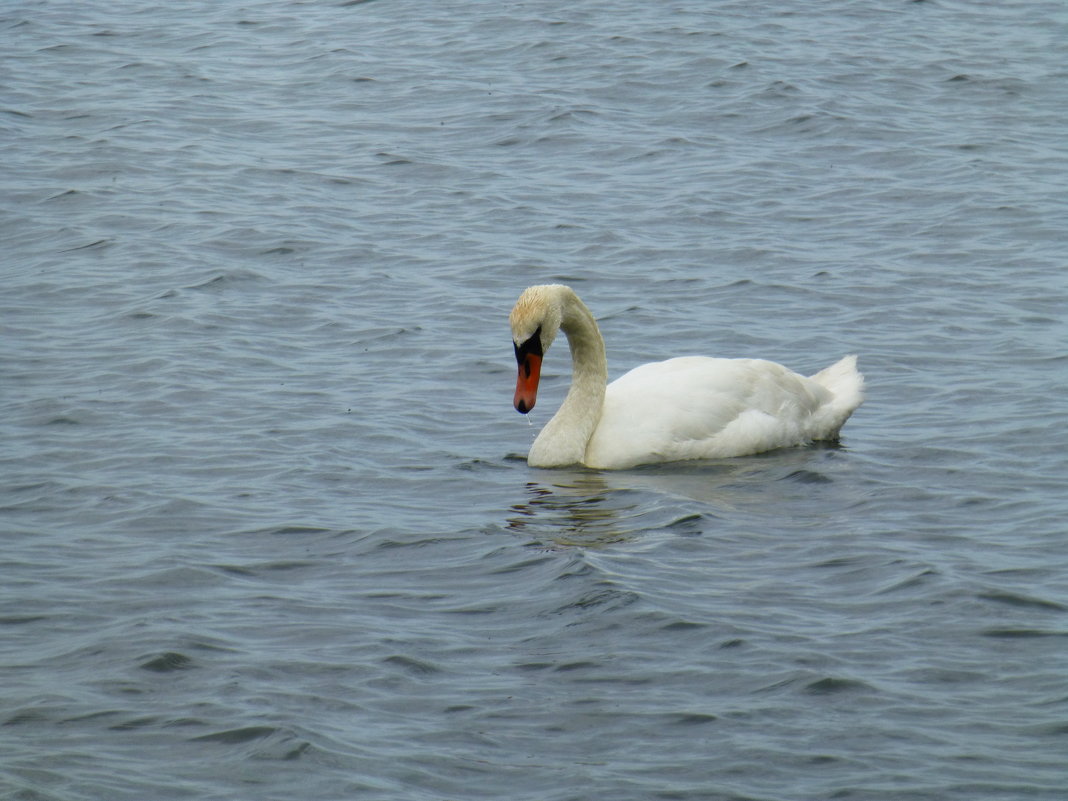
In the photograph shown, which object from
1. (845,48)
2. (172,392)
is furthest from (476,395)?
(845,48)

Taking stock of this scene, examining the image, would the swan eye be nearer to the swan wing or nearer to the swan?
the swan

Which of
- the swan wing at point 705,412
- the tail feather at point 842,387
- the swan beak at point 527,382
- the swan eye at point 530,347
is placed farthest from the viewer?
the tail feather at point 842,387

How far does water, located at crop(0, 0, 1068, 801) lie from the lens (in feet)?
21.2

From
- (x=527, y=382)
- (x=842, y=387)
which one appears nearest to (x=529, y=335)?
(x=527, y=382)

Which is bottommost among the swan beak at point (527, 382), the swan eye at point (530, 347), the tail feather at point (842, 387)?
the tail feather at point (842, 387)

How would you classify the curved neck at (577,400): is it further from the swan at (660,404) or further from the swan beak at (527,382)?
the swan beak at (527,382)

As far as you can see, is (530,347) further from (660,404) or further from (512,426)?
(512,426)

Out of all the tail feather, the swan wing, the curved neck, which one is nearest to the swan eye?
the curved neck

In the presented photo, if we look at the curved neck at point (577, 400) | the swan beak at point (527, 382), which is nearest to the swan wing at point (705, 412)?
the curved neck at point (577, 400)

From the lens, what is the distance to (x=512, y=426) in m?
11.0

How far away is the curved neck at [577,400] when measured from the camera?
10148mm

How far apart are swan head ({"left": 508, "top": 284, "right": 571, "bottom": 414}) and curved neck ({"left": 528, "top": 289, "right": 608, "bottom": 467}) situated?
0.95 feet

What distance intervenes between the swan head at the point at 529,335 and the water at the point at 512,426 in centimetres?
50

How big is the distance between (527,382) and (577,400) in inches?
17.8
